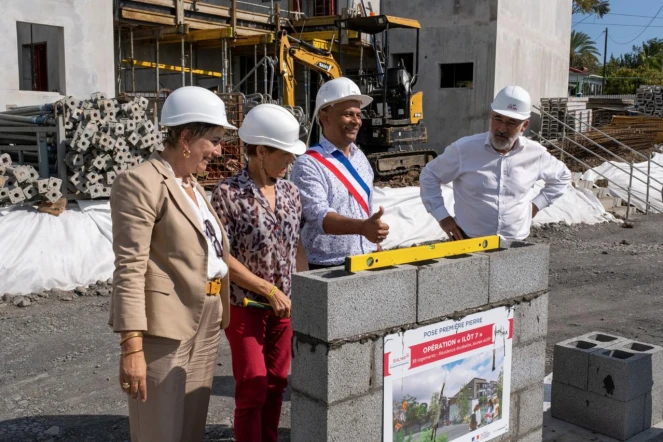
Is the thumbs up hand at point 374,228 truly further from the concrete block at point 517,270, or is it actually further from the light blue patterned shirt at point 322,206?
the concrete block at point 517,270

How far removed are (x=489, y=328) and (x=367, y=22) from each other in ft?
43.8

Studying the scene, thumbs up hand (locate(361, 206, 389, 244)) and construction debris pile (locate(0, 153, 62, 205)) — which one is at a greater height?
thumbs up hand (locate(361, 206, 389, 244))

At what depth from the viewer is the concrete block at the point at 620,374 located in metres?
3.97

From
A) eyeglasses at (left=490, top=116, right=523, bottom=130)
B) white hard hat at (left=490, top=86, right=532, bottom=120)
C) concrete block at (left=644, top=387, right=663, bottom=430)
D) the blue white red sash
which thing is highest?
white hard hat at (left=490, top=86, right=532, bottom=120)

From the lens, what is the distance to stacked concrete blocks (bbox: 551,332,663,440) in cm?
400

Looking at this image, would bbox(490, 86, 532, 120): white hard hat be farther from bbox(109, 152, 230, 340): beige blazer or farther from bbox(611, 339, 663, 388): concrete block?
bbox(109, 152, 230, 340): beige blazer

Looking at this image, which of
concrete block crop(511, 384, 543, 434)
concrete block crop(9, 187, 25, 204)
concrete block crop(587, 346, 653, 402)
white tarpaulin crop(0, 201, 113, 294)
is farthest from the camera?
concrete block crop(9, 187, 25, 204)

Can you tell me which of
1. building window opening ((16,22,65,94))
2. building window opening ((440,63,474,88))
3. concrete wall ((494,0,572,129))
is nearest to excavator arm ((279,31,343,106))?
building window opening ((16,22,65,94))

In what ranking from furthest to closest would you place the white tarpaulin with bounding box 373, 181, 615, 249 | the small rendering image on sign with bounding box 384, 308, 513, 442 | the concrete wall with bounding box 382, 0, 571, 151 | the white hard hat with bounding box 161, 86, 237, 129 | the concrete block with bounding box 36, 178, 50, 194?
the concrete wall with bounding box 382, 0, 571, 151
the white tarpaulin with bounding box 373, 181, 615, 249
the concrete block with bounding box 36, 178, 50, 194
the small rendering image on sign with bounding box 384, 308, 513, 442
the white hard hat with bounding box 161, 86, 237, 129

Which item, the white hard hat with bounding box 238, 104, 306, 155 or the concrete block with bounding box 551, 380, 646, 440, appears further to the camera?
the concrete block with bounding box 551, 380, 646, 440

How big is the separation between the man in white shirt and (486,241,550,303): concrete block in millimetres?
843

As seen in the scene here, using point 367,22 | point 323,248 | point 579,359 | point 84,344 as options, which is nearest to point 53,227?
point 84,344

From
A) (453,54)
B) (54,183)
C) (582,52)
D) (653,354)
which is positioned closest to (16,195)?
(54,183)

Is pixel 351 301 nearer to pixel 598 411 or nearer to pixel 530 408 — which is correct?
pixel 530 408
